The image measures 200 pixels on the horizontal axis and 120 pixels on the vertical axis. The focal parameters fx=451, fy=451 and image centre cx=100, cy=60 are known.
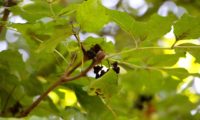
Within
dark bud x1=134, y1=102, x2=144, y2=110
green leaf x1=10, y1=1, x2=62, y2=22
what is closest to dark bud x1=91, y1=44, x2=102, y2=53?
green leaf x1=10, y1=1, x2=62, y2=22

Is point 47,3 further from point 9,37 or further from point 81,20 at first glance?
point 9,37

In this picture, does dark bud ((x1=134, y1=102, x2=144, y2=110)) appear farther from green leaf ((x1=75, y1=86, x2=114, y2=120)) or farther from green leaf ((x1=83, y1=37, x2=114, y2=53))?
green leaf ((x1=83, y1=37, x2=114, y2=53))

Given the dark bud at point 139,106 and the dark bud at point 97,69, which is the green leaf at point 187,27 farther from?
the dark bud at point 139,106

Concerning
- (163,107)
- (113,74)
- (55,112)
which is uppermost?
(113,74)

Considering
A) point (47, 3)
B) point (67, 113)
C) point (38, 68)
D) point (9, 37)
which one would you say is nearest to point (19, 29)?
point (47, 3)

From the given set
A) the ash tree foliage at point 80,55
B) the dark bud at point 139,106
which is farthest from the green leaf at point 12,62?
the dark bud at point 139,106
